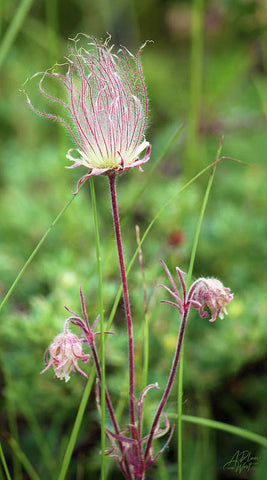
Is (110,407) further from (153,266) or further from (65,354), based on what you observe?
(153,266)

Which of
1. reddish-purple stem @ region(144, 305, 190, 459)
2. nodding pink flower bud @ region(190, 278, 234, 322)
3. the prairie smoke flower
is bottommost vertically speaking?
reddish-purple stem @ region(144, 305, 190, 459)

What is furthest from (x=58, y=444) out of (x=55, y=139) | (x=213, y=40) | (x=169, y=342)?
(x=213, y=40)

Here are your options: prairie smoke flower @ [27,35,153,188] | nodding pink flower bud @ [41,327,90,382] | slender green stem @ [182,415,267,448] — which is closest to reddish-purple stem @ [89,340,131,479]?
nodding pink flower bud @ [41,327,90,382]

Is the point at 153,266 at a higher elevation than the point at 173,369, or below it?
higher
